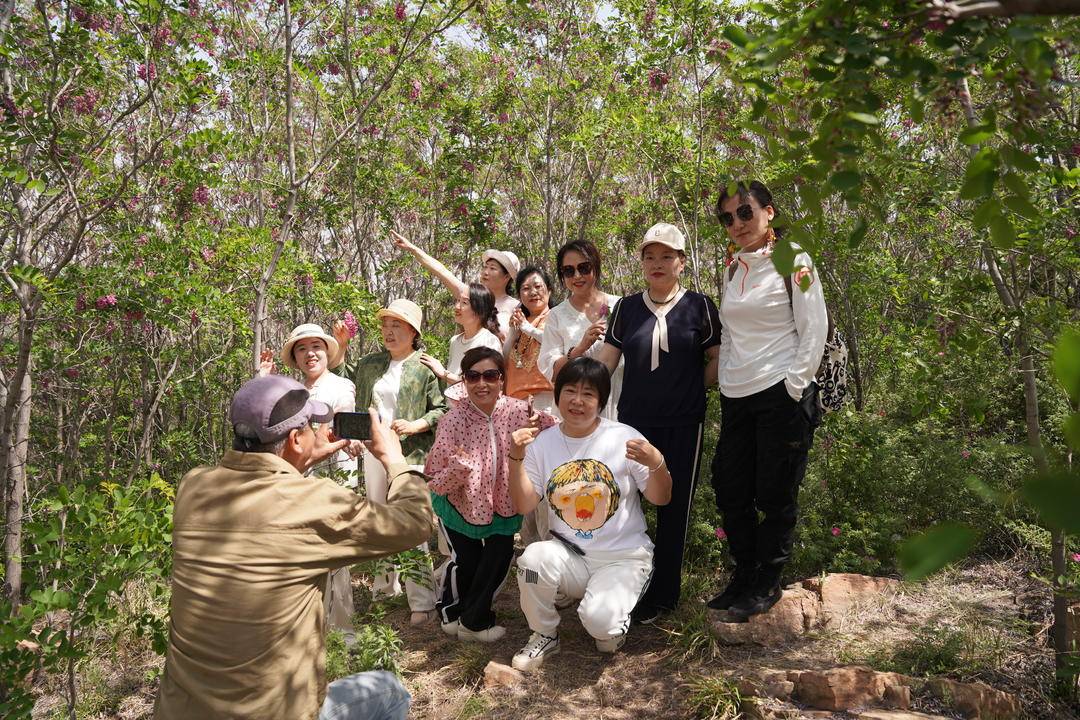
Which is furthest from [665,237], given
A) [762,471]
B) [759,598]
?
[759,598]

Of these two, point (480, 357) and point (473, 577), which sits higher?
point (480, 357)

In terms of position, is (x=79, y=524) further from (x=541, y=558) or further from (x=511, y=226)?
(x=511, y=226)

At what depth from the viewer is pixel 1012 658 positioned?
3.27 m

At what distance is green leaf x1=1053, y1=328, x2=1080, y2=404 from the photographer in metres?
0.54

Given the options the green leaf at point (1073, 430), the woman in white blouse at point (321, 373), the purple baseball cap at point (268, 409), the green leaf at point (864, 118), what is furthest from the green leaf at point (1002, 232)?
the woman in white blouse at point (321, 373)

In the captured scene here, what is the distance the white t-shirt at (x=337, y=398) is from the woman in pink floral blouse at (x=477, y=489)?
0.58 metres

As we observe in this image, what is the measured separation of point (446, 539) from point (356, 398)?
103 cm

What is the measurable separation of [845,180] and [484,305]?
3.40 metres

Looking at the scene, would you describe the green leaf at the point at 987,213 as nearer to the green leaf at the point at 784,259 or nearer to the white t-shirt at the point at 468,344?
the green leaf at the point at 784,259

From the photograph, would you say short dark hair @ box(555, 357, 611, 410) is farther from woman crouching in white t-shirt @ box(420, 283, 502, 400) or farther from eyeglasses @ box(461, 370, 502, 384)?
woman crouching in white t-shirt @ box(420, 283, 502, 400)

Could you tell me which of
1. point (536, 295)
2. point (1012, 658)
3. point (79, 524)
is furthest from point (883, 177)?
point (79, 524)

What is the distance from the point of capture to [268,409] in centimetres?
218

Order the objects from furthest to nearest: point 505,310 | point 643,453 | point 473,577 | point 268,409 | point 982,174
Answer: point 505,310
point 473,577
point 643,453
point 268,409
point 982,174

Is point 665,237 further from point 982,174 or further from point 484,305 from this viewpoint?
point 982,174
